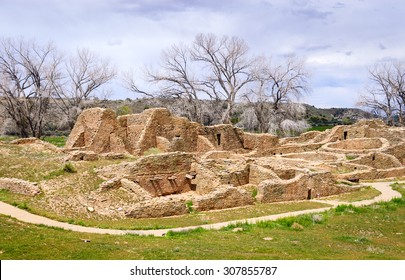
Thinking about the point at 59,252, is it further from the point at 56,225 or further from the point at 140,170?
the point at 140,170

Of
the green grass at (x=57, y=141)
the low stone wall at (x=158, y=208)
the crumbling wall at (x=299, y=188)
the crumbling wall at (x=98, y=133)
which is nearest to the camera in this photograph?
the low stone wall at (x=158, y=208)

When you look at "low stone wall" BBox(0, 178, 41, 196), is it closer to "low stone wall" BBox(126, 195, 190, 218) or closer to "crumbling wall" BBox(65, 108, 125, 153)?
"low stone wall" BBox(126, 195, 190, 218)

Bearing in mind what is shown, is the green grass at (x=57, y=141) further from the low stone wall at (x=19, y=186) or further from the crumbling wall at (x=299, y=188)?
the crumbling wall at (x=299, y=188)

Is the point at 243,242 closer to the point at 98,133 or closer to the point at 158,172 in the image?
the point at 158,172

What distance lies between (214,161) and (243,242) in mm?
14744

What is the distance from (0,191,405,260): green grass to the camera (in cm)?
959

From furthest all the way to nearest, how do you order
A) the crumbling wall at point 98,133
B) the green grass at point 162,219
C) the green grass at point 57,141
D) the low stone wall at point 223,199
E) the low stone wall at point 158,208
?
the green grass at point 57,141 < the crumbling wall at point 98,133 < the low stone wall at point 223,199 < the low stone wall at point 158,208 < the green grass at point 162,219

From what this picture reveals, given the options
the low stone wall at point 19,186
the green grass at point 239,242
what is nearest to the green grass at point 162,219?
the low stone wall at point 19,186

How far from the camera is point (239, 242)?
1203 cm

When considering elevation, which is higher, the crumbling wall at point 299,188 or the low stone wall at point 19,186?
the low stone wall at point 19,186

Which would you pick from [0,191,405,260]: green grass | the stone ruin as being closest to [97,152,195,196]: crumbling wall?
the stone ruin

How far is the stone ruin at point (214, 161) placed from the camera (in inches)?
819

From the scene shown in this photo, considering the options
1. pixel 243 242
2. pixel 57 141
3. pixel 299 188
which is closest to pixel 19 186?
pixel 243 242

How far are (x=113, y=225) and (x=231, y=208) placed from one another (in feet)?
21.0
